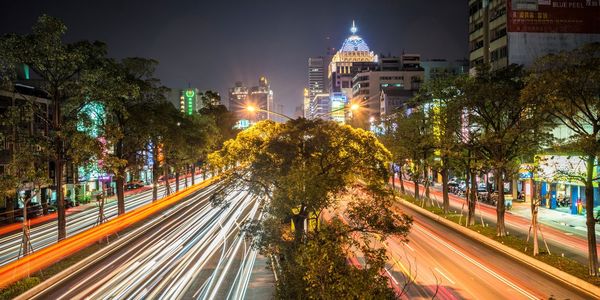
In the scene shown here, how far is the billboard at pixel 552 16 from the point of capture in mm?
57906

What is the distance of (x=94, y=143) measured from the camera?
2902cm

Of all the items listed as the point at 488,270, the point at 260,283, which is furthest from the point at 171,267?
the point at 488,270

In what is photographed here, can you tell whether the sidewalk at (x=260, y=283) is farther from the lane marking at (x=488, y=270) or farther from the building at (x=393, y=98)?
the building at (x=393, y=98)

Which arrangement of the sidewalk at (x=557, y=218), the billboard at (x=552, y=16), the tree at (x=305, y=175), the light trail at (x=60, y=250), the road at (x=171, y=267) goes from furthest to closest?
the billboard at (x=552, y=16)
the sidewalk at (x=557, y=218)
the light trail at (x=60, y=250)
the road at (x=171, y=267)
the tree at (x=305, y=175)

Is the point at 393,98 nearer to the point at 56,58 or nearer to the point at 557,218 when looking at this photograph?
the point at 557,218

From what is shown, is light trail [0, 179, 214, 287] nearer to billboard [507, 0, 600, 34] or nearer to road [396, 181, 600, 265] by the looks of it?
road [396, 181, 600, 265]

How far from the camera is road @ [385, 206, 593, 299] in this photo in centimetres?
2242

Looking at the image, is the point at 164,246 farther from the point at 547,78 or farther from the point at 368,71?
the point at 368,71

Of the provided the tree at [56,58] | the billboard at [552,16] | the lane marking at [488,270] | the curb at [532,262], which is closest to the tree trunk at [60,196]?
the tree at [56,58]

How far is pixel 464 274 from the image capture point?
25844 mm

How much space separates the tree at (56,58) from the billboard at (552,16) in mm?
48499

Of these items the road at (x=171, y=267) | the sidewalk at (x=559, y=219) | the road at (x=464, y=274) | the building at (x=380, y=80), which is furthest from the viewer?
the building at (x=380, y=80)

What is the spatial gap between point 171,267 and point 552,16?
54.1 metres

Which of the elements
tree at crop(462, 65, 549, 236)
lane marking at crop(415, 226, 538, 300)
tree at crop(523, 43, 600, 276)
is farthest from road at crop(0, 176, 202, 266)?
tree at crop(523, 43, 600, 276)
